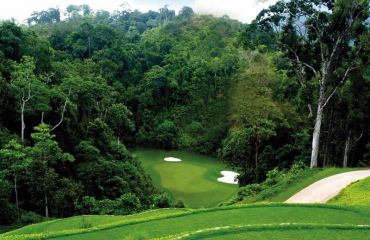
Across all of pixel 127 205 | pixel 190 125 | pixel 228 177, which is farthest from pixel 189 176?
pixel 127 205

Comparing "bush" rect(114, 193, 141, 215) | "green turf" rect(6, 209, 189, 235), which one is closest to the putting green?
"bush" rect(114, 193, 141, 215)

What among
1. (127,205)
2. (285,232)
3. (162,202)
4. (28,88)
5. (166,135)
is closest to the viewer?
(285,232)

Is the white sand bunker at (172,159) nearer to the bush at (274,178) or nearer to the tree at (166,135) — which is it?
the tree at (166,135)

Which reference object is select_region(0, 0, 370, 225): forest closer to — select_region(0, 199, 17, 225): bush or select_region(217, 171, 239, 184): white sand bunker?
select_region(0, 199, 17, 225): bush

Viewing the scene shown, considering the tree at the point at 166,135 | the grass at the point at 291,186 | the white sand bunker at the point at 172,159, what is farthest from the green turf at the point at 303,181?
the tree at the point at 166,135

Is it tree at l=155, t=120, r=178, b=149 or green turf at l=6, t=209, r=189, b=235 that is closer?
green turf at l=6, t=209, r=189, b=235

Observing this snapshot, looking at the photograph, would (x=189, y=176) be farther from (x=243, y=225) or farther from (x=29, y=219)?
(x=243, y=225)
